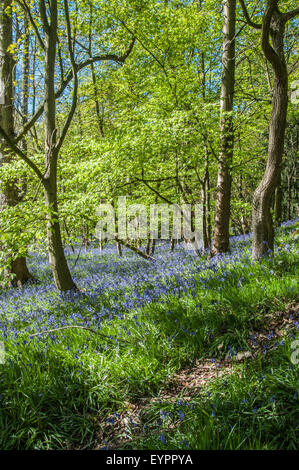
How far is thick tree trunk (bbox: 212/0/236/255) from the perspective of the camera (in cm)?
700

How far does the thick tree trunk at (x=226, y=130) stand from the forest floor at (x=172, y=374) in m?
2.98

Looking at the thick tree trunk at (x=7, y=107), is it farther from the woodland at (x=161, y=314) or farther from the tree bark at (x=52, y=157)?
the tree bark at (x=52, y=157)

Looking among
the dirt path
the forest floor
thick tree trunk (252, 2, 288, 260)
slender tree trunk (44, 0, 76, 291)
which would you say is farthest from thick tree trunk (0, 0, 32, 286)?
thick tree trunk (252, 2, 288, 260)

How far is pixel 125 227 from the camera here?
1409 centimetres

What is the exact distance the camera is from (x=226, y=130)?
7.19 m

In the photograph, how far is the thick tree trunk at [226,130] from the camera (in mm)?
7000

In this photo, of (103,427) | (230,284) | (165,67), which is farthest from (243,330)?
(165,67)

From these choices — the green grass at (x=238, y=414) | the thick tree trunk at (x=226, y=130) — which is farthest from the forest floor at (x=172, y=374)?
the thick tree trunk at (x=226, y=130)

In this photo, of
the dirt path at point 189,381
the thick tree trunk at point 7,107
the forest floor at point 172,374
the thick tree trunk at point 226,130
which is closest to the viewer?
the forest floor at point 172,374

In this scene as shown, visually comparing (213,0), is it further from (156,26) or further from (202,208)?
(202,208)

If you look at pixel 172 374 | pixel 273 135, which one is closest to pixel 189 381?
pixel 172 374

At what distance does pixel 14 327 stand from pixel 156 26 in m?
8.50

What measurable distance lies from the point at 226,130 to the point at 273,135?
2648 mm

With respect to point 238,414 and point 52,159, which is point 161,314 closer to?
point 238,414
